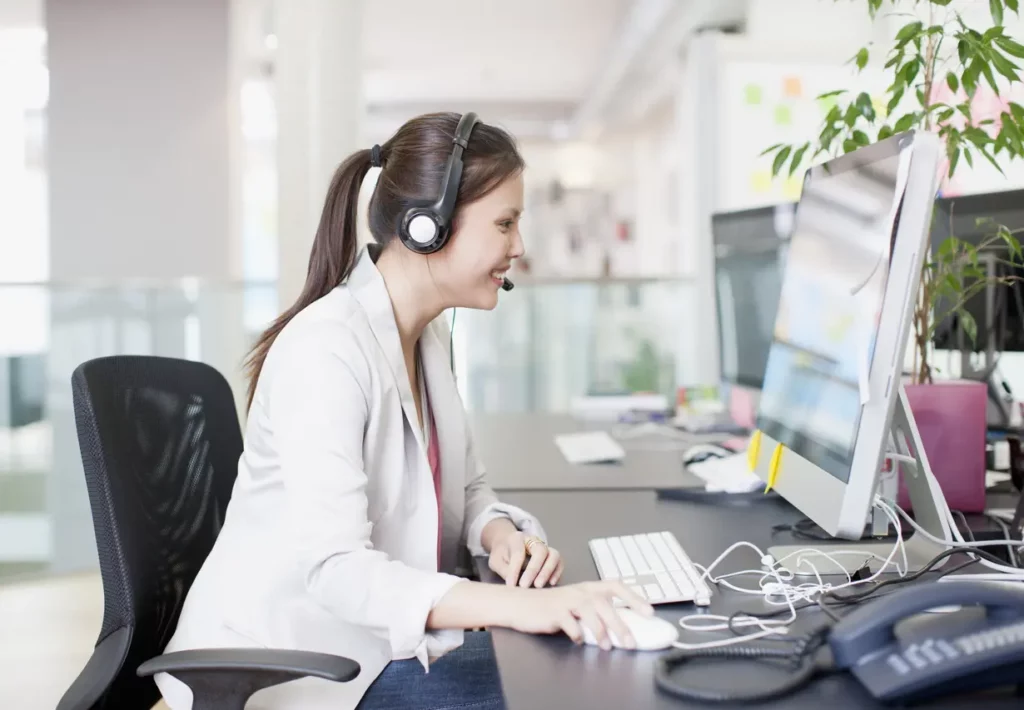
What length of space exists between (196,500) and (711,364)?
12.3ft

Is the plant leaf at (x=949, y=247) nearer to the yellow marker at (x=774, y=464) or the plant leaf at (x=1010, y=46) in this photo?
the plant leaf at (x=1010, y=46)

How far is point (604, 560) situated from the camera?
1.19 m

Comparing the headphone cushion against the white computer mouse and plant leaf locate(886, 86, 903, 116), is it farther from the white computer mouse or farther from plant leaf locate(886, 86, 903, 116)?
A: plant leaf locate(886, 86, 903, 116)

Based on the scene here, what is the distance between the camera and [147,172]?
523 cm

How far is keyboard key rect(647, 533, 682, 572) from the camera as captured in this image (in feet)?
3.68

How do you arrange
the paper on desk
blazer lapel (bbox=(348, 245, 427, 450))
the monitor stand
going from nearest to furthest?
the monitor stand
blazer lapel (bbox=(348, 245, 427, 450))
the paper on desk

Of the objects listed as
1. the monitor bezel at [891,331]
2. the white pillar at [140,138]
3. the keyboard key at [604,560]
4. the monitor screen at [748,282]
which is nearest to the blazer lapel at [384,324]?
the keyboard key at [604,560]

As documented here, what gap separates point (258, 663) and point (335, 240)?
0.62 metres

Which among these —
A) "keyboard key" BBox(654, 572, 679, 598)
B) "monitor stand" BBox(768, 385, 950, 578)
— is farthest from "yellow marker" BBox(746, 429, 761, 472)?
"keyboard key" BBox(654, 572, 679, 598)

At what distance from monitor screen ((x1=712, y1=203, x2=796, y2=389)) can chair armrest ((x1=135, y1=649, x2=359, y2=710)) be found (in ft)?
4.67

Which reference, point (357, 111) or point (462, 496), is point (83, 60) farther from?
point (462, 496)

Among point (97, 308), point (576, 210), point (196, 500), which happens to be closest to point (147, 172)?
point (97, 308)

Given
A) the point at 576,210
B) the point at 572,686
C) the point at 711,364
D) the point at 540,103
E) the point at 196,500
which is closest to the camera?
the point at 572,686

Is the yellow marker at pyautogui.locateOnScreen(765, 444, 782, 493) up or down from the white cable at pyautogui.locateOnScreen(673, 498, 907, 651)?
up
